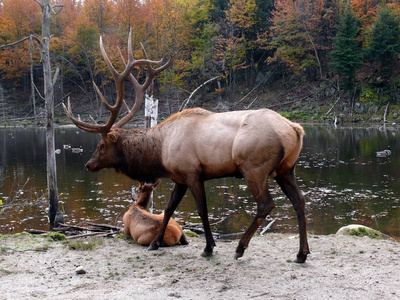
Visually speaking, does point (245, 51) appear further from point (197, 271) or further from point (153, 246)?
point (197, 271)

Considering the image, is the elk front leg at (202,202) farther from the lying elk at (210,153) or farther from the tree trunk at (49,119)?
the tree trunk at (49,119)

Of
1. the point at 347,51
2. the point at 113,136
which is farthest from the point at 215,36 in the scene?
the point at 113,136

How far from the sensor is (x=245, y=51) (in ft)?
176

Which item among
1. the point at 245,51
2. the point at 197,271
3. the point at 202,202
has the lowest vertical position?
the point at 197,271

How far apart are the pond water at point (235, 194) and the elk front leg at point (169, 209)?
3.42m

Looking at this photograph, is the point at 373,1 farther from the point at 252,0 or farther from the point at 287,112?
the point at 287,112

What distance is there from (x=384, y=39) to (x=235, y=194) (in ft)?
111

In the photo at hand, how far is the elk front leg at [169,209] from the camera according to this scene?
707 cm

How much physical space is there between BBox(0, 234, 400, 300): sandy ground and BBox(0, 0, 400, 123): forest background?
124ft

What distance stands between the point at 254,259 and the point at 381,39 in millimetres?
42905

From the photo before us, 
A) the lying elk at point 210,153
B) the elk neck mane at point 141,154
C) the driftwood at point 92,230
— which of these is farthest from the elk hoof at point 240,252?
the driftwood at point 92,230

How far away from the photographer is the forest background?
44.7 metres

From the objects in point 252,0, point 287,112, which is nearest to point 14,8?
point 252,0

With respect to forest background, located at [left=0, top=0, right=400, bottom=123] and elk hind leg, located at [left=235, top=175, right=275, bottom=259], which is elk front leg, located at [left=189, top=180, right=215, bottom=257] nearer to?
elk hind leg, located at [left=235, top=175, right=275, bottom=259]
